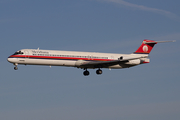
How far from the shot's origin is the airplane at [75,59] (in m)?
53.1

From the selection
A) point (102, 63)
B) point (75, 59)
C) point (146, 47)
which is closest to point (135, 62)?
point (146, 47)

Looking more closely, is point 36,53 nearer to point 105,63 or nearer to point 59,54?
point 59,54

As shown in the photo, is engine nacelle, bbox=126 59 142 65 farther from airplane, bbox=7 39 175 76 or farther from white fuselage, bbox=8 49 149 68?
white fuselage, bbox=8 49 149 68

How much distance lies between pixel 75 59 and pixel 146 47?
14837 millimetres

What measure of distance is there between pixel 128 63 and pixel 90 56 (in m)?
7.21

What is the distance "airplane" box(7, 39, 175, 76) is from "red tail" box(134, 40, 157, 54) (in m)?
2.66

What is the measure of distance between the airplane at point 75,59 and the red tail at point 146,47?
105 inches

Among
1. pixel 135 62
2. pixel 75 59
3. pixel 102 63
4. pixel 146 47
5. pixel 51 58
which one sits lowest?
pixel 102 63

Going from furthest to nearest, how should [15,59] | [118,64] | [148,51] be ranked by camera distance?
[148,51], [118,64], [15,59]

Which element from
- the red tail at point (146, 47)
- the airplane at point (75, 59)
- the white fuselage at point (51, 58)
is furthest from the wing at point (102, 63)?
the red tail at point (146, 47)

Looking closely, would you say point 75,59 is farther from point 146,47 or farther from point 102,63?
point 146,47

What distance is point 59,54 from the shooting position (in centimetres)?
5394

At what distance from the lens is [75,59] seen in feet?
179

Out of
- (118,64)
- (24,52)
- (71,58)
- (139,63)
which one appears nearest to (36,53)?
(24,52)
